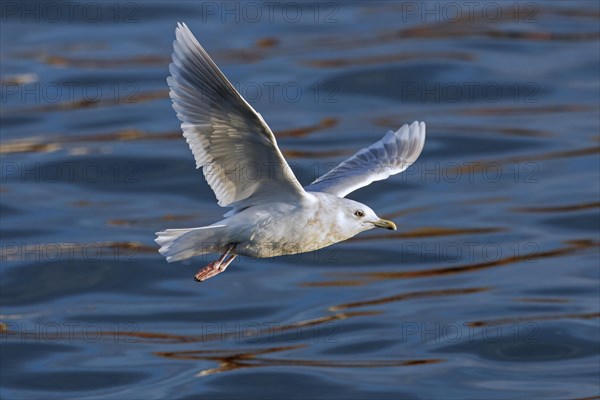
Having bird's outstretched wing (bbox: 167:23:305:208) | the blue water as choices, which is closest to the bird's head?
bird's outstretched wing (bbox: 167:23:305:208)

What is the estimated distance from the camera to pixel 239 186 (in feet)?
37.3

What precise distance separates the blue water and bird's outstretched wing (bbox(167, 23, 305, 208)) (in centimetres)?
984

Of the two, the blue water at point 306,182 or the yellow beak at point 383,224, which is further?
the blue water at point 306,182

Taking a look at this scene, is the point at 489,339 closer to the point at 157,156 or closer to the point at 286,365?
the point at 286,365

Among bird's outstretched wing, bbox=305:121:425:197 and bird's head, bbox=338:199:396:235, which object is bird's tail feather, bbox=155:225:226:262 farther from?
bird's outstretched wing, bbox=305:121:425:197

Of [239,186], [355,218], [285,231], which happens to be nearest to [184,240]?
[239,186]

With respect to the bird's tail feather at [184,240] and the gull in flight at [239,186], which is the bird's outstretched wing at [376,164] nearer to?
the gull in flight at [239,186]

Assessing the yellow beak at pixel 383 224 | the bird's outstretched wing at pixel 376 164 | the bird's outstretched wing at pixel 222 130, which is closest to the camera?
the bird's outstretched wing at pixel 222 130

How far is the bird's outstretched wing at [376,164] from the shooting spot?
42.0 ft

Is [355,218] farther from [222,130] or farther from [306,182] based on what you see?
[306,182]

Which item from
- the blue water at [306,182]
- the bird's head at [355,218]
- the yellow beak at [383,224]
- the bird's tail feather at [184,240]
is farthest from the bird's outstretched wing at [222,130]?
the blue water at [306,182]

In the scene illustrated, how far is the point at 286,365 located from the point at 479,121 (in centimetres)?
1204

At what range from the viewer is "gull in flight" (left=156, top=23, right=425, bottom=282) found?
10688mm

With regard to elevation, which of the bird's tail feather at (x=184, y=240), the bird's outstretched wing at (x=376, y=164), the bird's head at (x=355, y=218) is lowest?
the bird's tail feather at (x=184, y=240)
